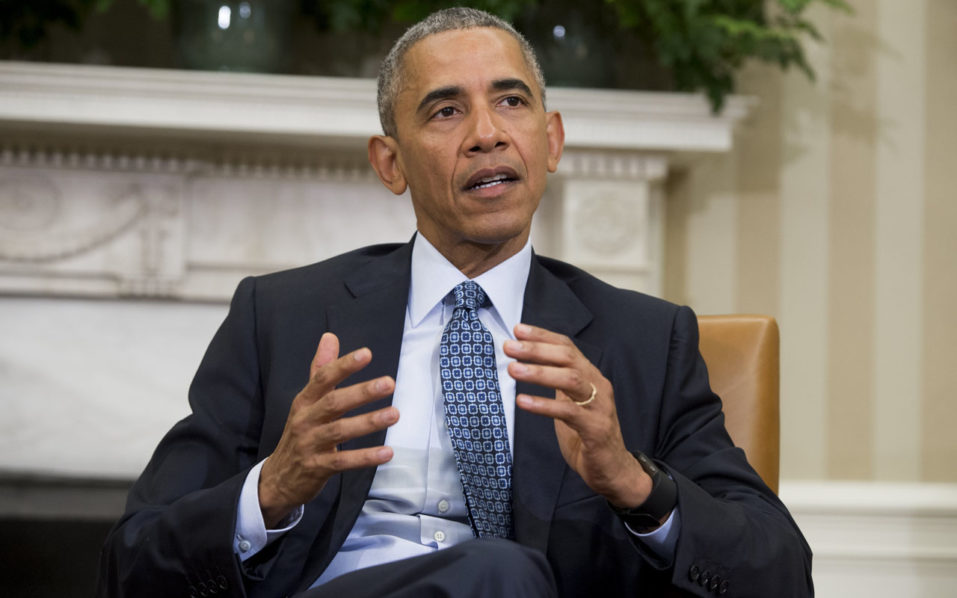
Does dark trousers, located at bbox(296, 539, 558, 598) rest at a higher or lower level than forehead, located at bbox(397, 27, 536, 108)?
lower

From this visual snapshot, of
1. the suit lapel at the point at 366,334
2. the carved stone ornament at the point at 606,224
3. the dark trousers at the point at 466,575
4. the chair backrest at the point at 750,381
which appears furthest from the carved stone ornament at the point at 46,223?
the dark trousers at the point at 466,575

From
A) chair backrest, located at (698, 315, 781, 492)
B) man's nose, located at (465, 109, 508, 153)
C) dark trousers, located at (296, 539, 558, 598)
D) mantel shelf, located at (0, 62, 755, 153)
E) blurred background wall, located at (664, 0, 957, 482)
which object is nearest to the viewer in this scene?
dark trousers, located at (296, 539, 558, 598)

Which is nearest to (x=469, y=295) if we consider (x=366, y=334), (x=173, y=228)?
(x=366, y=334)

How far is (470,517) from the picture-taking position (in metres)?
1.32

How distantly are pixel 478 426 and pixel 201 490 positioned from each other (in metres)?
0.37

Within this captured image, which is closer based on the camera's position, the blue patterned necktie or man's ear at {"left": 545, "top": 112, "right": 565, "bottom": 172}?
the blue patterned necktie

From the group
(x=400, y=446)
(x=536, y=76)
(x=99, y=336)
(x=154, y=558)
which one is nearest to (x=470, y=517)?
(x=400, y=446)

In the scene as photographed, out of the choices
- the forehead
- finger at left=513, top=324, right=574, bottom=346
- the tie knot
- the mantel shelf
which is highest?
the mantel shelf

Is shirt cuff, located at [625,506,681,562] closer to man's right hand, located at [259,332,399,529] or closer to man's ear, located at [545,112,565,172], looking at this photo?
man's right hand, located at [259,332,399,529]

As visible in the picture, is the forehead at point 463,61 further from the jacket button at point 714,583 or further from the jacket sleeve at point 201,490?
the jacket button at point 714,583

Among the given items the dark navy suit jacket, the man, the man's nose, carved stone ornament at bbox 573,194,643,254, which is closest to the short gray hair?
the man

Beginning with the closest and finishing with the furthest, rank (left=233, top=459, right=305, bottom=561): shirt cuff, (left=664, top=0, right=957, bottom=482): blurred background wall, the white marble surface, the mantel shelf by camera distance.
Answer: (left=233, top=459, right=305, bottom=561): shirt cuff → the mantel shelf → the white marble surface → (left=664, top=0, right=957, bottom=482): blurred background wall

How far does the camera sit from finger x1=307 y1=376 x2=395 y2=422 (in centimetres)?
105

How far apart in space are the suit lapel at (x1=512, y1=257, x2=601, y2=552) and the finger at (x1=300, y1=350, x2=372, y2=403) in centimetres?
33
